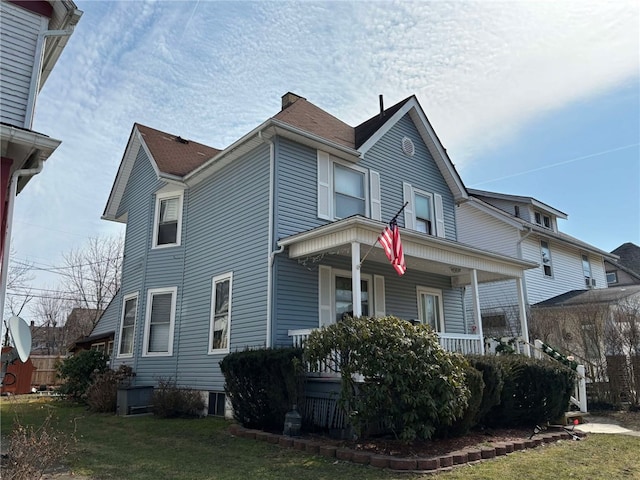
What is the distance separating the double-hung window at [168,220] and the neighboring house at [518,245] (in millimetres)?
11770

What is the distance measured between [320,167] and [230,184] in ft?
8.20

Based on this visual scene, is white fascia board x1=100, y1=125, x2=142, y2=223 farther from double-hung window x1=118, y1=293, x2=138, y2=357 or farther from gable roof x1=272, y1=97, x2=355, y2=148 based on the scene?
gable roof x1=272, y1=97, x2=355, y2=148

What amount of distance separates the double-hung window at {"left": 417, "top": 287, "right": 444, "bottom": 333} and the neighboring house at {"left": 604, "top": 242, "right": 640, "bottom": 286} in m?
19.8

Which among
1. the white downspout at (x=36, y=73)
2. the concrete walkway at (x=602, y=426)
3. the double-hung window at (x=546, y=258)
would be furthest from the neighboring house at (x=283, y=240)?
the double-hung window at (x=546, y=258)

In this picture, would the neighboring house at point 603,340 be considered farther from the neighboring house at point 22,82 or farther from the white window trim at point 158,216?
the neighboring house at point 22,82

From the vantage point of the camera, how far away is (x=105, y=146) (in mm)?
16094

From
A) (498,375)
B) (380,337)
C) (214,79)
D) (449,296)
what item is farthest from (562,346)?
(214,79)

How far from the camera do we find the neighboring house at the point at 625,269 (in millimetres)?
30367

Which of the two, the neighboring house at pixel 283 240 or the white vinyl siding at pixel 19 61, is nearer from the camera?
the white vinyl siding at pixel 19 61

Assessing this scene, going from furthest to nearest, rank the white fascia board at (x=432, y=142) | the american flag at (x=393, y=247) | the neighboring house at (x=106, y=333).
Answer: the neighboring house at (x=106, y=333)
the white fascia board at (x=432, y=142)
the american flag at (x=393, y=247)

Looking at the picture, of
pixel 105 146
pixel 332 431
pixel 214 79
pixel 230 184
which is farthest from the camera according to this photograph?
pixel 105 146

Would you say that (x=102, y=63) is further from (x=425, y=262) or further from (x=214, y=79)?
(x=425, y=262)

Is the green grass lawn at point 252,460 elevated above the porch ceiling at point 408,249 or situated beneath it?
situated beneath

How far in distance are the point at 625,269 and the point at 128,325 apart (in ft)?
98.9
